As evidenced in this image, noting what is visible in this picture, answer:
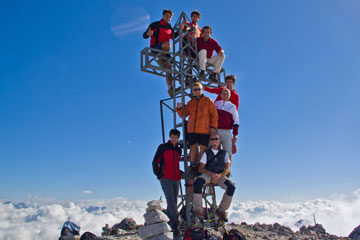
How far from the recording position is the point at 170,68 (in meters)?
9.91

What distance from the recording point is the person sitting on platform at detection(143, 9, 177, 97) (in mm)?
9695

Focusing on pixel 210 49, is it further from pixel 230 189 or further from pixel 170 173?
pixel 230 189

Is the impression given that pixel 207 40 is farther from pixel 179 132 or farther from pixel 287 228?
pixel 287 228

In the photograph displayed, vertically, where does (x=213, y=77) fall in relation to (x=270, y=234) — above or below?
above

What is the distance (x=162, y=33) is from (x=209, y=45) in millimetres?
1940

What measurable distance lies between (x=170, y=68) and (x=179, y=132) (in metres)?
2.64

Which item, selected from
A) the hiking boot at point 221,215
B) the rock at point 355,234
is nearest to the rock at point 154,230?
the hiking boot at point 221,215

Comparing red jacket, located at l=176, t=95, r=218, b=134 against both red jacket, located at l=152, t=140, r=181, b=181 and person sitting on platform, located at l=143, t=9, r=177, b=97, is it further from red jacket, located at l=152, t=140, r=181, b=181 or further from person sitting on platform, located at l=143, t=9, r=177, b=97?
person sitting on platform, located at l=143, t=9, r=177, b=97

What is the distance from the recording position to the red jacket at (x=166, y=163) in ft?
27.4

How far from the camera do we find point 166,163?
8406 millimetres

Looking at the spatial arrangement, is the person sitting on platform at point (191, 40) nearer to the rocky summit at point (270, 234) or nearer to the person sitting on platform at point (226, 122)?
the person sitting on platform at point (226, 122)

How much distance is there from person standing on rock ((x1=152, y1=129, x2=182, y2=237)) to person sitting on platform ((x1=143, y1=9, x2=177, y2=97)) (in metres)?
2.58

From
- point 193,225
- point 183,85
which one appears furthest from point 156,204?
point 183,85

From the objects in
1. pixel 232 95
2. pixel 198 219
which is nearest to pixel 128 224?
pixel 198 219
